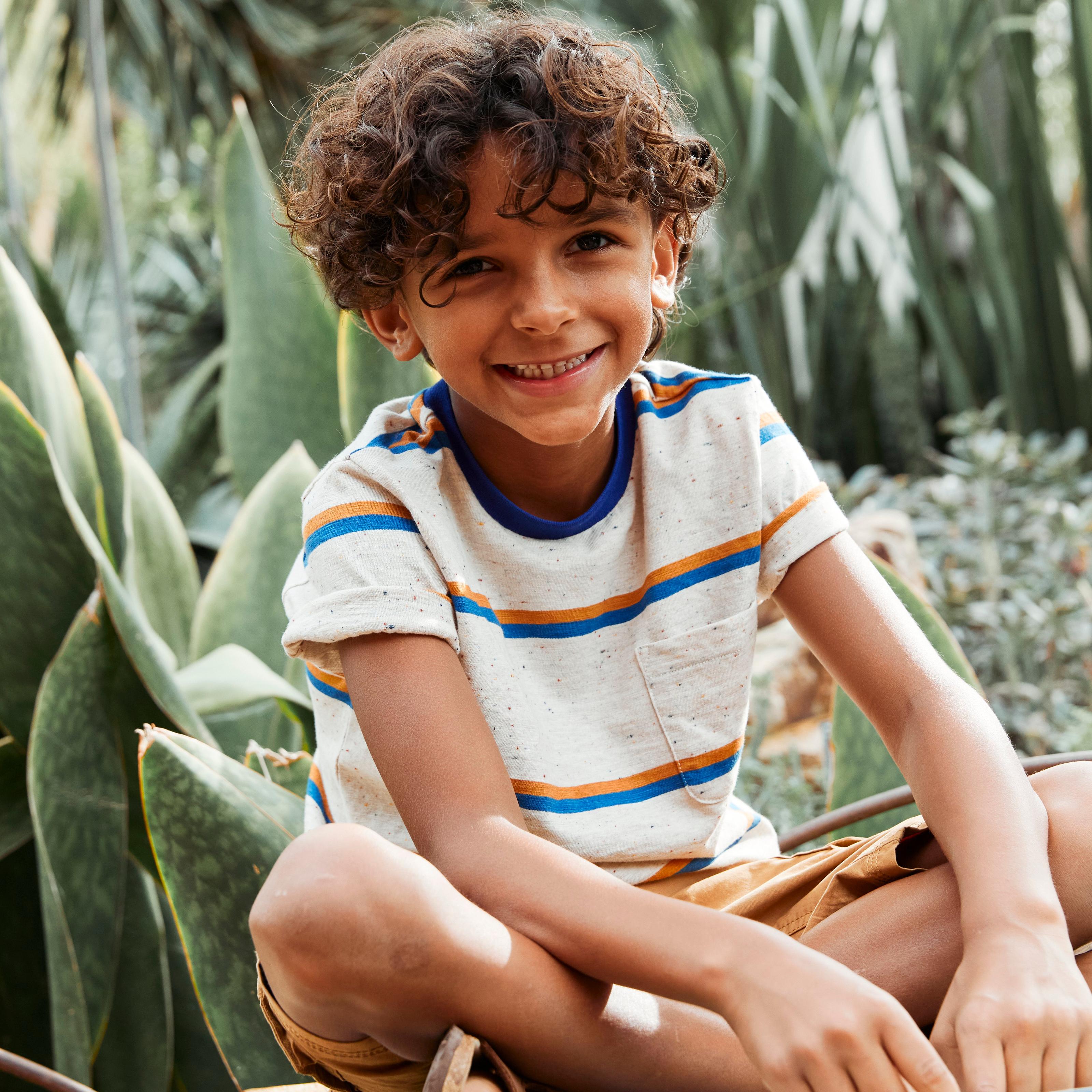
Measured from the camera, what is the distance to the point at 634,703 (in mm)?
704

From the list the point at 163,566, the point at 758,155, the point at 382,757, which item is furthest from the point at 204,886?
the point at 758,155

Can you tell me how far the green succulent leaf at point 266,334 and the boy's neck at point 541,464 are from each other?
0.44m

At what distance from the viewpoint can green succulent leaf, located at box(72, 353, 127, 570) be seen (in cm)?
94

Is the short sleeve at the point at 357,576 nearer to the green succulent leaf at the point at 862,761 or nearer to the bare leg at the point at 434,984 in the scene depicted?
the bare leg at the point at 434,984

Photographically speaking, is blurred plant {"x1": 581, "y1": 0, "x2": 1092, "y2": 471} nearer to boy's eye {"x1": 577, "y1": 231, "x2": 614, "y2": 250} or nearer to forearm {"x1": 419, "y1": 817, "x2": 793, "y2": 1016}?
boy's eye {"x1": 577, "y1": 231, "x2": 614, "y2": 250}

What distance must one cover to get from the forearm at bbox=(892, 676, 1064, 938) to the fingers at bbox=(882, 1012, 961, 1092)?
0.34 ft

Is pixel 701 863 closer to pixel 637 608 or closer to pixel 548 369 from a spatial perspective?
pixel 637 608

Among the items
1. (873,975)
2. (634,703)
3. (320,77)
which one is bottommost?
(873,975)

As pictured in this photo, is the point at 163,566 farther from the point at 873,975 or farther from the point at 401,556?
the point at 873,975

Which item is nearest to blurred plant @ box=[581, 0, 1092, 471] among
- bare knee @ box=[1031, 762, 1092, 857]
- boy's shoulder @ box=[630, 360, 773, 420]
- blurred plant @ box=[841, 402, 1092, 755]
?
Answer: blurred plant @ box=[841, 402, 1092, 755]

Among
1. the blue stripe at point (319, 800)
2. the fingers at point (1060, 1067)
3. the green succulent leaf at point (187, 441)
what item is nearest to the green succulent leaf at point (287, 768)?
the blue stripe at point (319, 800)

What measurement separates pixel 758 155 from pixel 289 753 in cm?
150

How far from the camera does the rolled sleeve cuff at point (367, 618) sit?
0.60m

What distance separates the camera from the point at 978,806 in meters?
0.59
